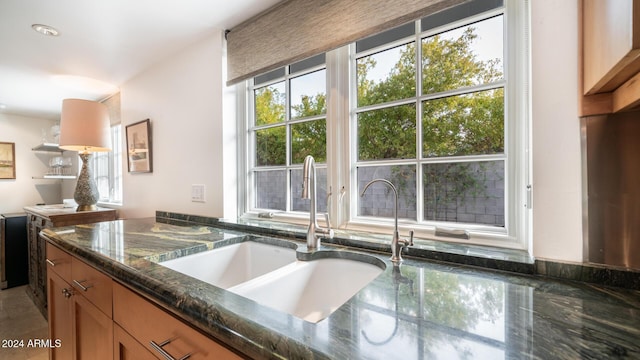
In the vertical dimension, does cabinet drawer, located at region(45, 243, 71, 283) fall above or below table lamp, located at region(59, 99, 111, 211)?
below

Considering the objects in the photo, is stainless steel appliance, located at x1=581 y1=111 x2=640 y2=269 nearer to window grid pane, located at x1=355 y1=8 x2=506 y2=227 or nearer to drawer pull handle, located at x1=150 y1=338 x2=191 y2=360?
window grid pane, located at x1=355 y1=8 x2=506 y2=227

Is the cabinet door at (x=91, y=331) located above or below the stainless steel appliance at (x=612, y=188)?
below

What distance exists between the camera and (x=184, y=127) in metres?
1.97

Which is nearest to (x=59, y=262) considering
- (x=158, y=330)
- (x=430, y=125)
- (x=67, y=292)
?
(x=67, y=292)

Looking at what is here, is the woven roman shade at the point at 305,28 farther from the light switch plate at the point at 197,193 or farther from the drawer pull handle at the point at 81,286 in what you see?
the drawer pull handle at the point at 81,286

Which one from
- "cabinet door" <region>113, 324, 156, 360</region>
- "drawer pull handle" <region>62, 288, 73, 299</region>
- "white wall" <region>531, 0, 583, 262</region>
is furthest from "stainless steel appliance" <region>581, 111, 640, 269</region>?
"drawer pull handle" <region>62, 288, 73, 299</region>

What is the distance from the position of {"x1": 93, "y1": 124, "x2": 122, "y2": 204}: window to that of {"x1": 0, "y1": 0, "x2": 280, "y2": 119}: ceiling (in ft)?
2.11

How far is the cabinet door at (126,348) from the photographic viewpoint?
2.49 feet

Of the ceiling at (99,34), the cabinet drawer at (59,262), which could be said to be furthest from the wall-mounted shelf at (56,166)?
the cabinet drawer at (59,262)

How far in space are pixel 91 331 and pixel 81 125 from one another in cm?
187

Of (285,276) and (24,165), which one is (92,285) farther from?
(24,165)

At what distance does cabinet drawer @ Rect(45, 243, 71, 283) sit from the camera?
1.22 metres

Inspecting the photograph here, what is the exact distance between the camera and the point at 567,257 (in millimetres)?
754

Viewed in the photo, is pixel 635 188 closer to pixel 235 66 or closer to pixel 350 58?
pixel 350 58
